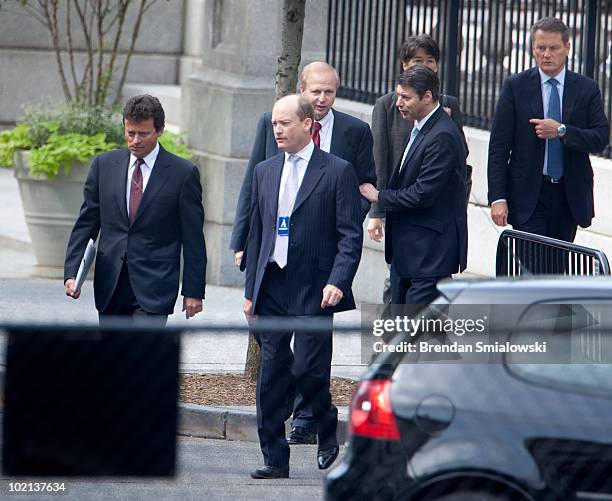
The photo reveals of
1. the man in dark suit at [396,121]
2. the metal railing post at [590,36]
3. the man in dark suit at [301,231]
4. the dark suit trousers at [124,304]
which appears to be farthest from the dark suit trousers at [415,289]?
the metal railing post at [590,36]

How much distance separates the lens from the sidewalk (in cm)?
569

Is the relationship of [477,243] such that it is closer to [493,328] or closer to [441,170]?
[441,170]

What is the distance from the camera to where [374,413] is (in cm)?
503

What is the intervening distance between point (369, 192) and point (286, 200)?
1.05 metres

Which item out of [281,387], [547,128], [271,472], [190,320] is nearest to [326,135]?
[547,128]

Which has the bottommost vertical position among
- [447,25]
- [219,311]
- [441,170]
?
[219,311]

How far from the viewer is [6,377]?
4777mm

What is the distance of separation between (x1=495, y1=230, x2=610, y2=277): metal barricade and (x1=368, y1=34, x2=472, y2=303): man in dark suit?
958 mm

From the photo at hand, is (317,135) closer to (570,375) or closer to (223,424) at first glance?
(223,424)

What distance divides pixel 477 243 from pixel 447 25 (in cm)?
199

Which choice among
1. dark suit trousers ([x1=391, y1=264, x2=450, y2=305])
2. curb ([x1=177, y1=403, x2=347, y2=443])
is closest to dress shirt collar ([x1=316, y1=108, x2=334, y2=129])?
dark suit trousers ([x1=391, y1=264, x2=450, y2=305])

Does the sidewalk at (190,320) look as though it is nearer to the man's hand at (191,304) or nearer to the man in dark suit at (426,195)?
the man's hand at (191,304)

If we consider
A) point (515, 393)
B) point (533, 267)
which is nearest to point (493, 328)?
point (515, 393)

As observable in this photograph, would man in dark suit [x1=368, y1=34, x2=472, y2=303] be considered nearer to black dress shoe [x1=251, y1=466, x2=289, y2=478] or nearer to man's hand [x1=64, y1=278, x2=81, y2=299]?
man's hand [x1=64, y1=278, x2=81, y2=299]
